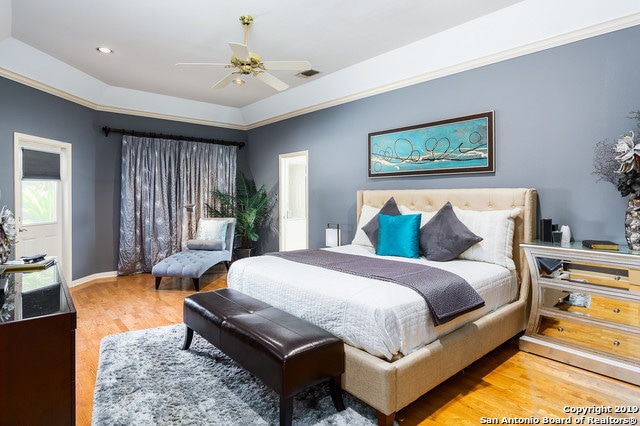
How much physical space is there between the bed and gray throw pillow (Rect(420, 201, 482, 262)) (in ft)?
0.33

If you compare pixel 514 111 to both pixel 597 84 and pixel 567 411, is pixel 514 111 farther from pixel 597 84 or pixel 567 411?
pixel 567 411

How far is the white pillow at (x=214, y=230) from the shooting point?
18.2 ft

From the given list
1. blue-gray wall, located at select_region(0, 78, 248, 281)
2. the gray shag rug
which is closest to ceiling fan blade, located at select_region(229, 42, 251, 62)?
the gray shag rug

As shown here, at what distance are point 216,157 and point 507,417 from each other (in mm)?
5782

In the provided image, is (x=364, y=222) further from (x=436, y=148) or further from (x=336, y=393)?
(x=336, y=393)

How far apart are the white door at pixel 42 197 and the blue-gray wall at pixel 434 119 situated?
0.12 m

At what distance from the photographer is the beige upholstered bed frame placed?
186 cm

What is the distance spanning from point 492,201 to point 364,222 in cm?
142

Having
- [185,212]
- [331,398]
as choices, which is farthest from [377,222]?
[185,212]

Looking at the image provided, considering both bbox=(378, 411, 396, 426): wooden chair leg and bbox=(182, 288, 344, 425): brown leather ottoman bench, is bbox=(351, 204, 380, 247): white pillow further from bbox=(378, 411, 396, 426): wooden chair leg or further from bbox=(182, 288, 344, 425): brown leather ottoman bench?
bbox=(378, 411, 396, 426): wooden chair leg

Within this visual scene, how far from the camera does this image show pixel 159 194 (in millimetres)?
5789

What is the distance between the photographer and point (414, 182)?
162 inches

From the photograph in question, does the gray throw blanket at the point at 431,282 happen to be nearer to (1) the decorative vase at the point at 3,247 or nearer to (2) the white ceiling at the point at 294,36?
(1) the decorative vase at the point at 3,247

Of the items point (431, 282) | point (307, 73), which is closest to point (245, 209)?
point (307, 73)
